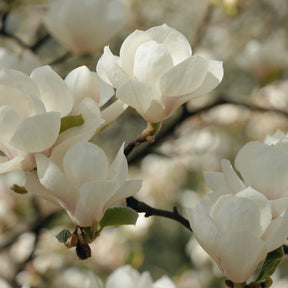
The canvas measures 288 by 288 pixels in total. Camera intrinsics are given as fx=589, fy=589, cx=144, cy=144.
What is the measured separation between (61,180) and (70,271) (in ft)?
4.84

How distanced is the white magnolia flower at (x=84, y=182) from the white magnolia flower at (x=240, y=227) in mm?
69

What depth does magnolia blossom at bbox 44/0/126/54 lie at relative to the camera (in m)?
1.17

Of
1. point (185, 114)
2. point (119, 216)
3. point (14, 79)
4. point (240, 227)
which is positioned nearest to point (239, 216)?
point (240, 227)

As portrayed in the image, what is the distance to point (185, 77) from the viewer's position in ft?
1.73

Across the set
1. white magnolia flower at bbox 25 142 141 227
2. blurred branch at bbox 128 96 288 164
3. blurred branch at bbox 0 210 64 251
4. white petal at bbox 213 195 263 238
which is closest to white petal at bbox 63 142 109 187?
white magnolia flower at bbox 25 142 141 227

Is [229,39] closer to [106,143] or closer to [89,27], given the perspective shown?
[106,143]

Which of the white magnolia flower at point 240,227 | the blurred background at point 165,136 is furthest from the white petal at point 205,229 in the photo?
the blurred background at point 165,136

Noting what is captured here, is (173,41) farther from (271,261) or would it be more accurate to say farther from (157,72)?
(271,261)

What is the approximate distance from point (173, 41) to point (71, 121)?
133 millimetres

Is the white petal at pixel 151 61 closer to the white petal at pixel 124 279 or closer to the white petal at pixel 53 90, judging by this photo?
the white petal at pixel 53 90

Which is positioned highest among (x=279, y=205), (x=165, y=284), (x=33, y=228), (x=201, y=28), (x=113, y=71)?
(x=113, y=71)

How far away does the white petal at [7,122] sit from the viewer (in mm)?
480

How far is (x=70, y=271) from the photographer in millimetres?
1896

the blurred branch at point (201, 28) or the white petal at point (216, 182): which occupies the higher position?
the white petal at point (216, 182)
